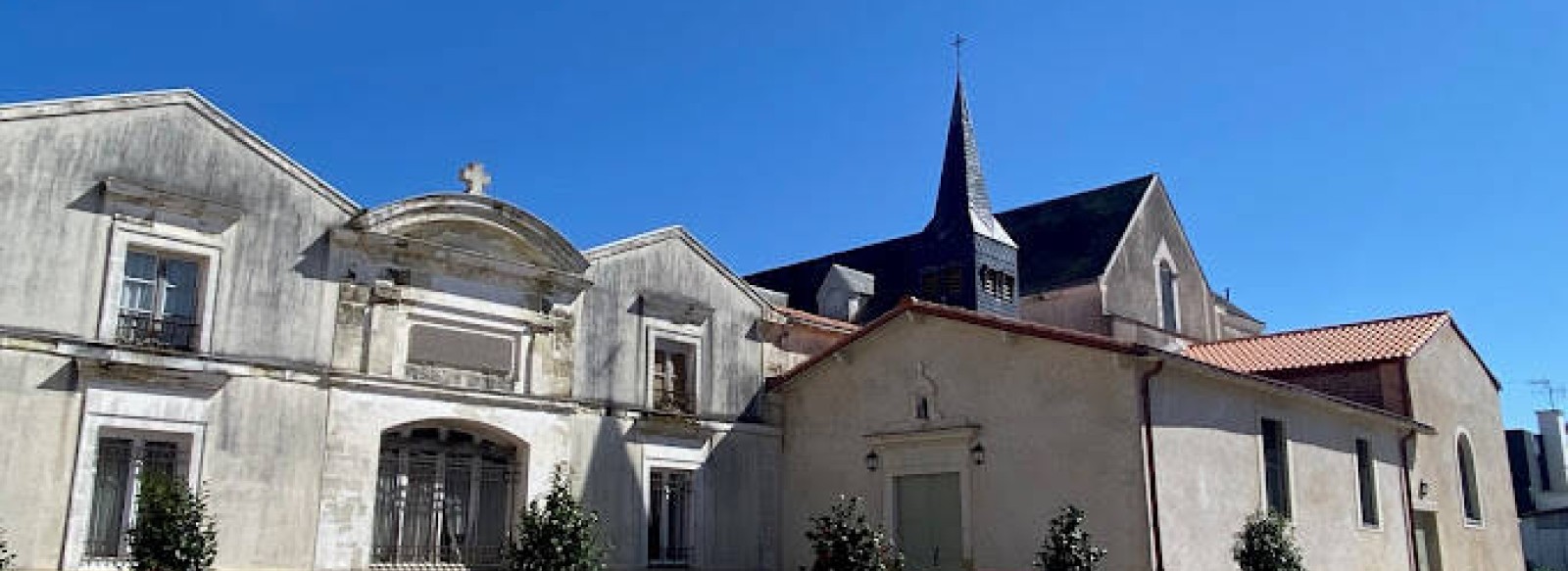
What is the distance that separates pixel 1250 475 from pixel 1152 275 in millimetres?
14546

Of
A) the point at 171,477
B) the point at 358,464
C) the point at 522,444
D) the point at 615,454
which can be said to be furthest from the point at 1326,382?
the point at 171,477

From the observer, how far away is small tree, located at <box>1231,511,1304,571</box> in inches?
619

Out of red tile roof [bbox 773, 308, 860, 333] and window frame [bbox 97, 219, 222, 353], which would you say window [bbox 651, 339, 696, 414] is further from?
window frame [bbox 97, 219, 222, 353]


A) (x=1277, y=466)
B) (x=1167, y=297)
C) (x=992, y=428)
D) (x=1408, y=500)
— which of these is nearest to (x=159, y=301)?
(x=992, y=428)

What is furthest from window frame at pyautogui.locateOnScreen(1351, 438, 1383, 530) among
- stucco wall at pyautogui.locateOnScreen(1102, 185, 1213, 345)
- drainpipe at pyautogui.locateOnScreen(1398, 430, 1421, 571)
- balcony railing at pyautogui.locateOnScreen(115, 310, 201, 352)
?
balcony railing at pyautogui.locateOnScreen(115, 310, 201, 352)

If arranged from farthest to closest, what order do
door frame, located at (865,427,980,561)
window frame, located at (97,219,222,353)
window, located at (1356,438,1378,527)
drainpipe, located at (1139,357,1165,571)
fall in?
1. window, located at (1356,438,1378,527)
2. door frame, located at (865,427,980,561)
3. drainpipe, located at (1139,357,1165,571)
4. window frame, located at (97,219,222,353)

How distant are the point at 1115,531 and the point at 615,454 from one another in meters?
7.21

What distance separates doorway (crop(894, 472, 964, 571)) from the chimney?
95.8 ft

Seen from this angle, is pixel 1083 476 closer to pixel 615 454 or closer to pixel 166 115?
pixel 615 454

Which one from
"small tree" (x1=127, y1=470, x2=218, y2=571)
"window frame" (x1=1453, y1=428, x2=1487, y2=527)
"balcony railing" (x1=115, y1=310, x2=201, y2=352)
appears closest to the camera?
"small tree" (x1=127, y1=470, x2=218, y2=571)

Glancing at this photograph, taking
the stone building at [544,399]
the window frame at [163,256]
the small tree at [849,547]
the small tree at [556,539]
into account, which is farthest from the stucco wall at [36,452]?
the small tree at [849,547]

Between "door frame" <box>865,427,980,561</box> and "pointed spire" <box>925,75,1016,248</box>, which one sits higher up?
"pointed spire" <box>925,75,1016,248</box>

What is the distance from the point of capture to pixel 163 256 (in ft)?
45.3

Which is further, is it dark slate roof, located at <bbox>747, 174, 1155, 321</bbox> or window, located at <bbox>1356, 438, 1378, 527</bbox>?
dark slate roof, located at <bbox>747, 174, 1155, 321</bbox>
